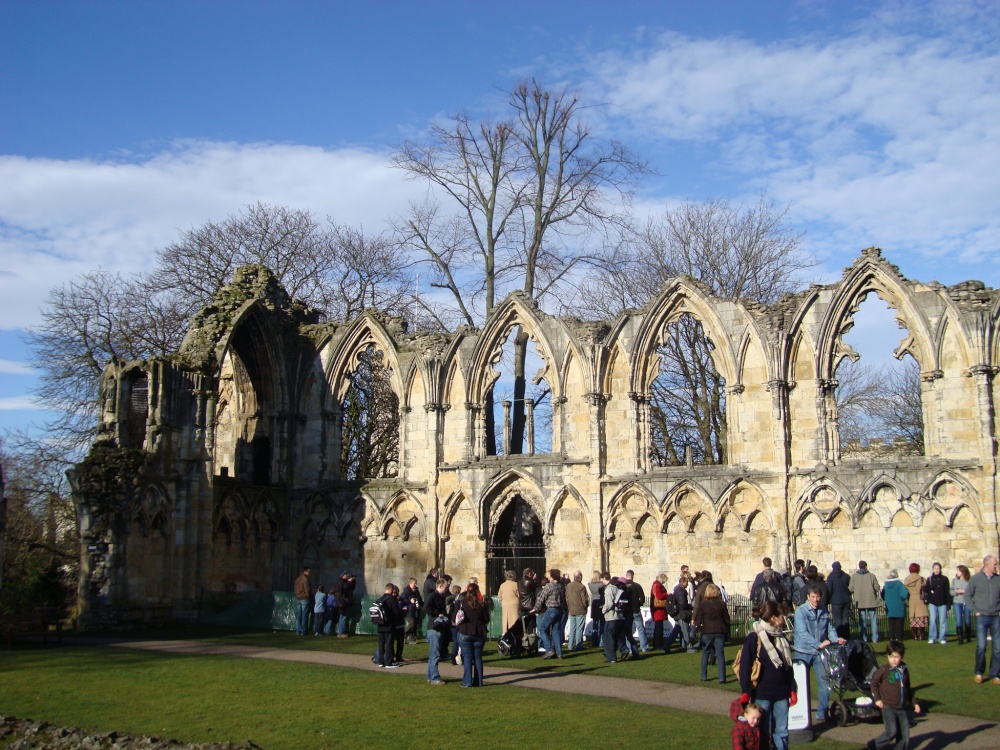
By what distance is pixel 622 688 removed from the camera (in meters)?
14.3

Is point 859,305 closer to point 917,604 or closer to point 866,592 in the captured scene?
point 917,604

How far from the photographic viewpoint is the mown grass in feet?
37.2

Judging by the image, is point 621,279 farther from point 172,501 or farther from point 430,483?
point 172,501

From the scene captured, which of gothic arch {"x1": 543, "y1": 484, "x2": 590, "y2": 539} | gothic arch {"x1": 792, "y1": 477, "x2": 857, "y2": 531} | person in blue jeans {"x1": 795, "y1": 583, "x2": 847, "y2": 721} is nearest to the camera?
person in blue jeans {"x1": 795, "y1": 583, "x2": 847, "y2": 721}

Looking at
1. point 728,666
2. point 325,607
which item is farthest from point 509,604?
point 325,607

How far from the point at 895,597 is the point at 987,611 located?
3492 millimetres

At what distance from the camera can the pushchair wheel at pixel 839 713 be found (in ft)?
39.3

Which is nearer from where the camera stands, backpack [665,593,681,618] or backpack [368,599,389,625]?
backpack [368,599,389,625]

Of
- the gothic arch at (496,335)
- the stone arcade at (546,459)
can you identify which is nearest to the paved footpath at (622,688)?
the stone arcade at (546,459)

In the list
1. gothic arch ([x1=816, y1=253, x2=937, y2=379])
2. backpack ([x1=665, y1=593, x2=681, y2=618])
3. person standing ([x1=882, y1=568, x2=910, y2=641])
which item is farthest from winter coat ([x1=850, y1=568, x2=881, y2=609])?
gothic arch ([x1=816, y1=253, x2=937, y2=379])

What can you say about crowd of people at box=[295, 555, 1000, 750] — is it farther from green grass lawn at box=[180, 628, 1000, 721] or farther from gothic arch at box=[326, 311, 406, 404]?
gothic arch at box=[326, 311, 406, 404]

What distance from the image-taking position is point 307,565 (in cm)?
2712

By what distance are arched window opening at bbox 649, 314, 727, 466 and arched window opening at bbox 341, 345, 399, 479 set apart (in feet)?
27.9

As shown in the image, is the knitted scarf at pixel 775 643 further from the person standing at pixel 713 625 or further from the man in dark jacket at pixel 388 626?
the man in dark jacket at pixel 388 626
